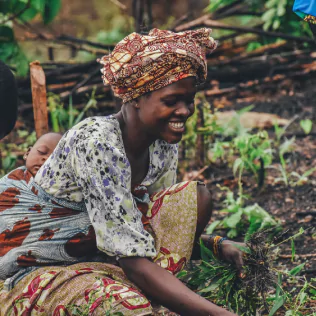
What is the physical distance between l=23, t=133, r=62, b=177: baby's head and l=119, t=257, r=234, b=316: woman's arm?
0.78 metres

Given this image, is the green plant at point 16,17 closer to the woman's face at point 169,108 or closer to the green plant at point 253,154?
the green plant at point 253,154

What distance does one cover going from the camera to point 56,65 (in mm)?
5637

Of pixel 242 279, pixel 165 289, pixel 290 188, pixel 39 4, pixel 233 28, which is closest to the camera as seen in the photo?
pixel 165 289

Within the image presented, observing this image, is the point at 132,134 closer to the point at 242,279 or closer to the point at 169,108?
the point at 169,108

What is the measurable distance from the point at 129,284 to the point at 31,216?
1.62 ft

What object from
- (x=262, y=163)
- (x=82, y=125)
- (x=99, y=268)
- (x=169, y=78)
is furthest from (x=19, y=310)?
(x=262, y=163)

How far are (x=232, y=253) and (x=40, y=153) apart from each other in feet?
3.31

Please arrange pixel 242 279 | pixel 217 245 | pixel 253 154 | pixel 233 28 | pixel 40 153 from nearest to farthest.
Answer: pixel 242 279 → pixel 217 245 → pixel 40 153 → pixel 253 154 → pixel 233 28

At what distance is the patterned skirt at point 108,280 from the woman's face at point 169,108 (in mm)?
387

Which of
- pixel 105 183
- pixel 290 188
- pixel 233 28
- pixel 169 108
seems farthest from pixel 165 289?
pixel 233 28

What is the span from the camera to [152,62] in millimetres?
2314

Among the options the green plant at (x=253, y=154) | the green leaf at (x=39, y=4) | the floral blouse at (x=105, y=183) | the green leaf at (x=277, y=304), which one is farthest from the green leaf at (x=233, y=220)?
the green leaf at (x=39, y=4)

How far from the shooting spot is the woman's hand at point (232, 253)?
8.66 feet

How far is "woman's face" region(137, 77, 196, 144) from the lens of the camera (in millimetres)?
2332
